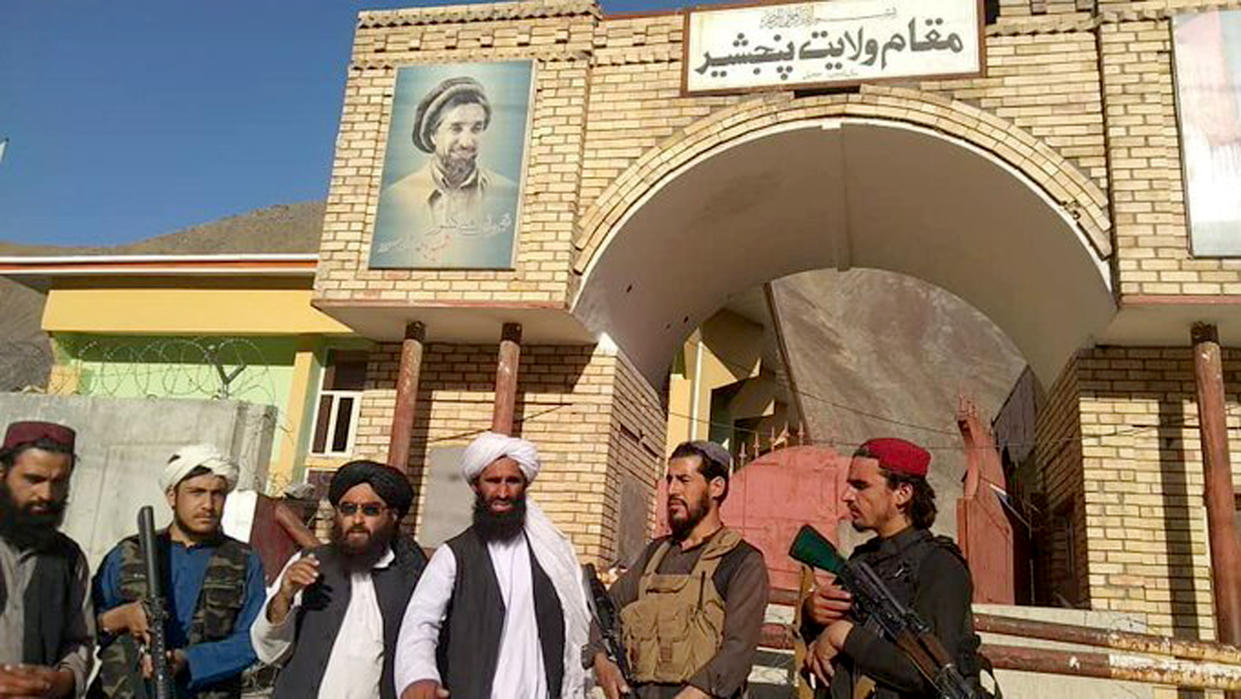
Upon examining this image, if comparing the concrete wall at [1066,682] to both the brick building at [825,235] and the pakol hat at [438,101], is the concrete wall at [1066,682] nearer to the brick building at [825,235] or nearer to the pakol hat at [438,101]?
the brick building at [825,235]

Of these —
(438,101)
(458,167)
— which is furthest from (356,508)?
(438,101)

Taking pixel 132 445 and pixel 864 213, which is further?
pixel 864 213

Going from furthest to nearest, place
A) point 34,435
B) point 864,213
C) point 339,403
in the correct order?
point 339,403 < point 864,213 < point 34,435

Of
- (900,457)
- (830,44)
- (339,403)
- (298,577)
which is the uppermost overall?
(830,44)

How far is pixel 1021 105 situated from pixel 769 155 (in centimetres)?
214

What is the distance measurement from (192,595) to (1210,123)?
7801 mm

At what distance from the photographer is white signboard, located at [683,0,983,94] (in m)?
8.21

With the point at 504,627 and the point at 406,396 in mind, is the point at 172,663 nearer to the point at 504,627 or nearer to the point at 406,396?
the point at 504,627

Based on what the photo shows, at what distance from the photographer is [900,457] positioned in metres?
2.80

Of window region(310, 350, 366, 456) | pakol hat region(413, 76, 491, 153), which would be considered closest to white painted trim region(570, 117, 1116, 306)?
pakol hat region(413, 76, 491, 153)

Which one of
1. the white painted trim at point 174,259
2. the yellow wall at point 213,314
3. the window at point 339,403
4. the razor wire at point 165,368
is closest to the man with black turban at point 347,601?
the window at point 339,403

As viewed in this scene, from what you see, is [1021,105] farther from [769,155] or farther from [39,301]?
[39,301]

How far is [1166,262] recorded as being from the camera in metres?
7.13

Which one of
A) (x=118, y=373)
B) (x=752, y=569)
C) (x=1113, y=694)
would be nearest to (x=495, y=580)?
(x=752, y=569)
